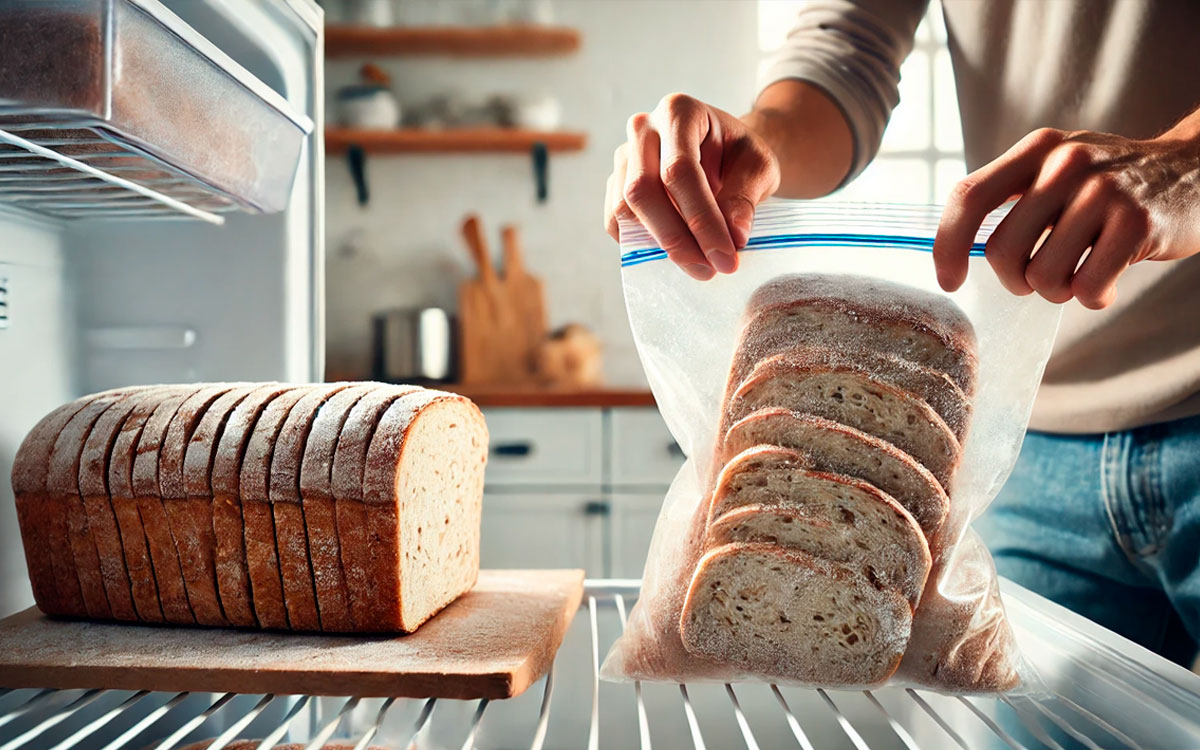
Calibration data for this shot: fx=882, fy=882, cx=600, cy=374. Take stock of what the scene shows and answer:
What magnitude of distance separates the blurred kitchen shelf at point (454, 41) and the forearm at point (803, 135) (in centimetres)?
225

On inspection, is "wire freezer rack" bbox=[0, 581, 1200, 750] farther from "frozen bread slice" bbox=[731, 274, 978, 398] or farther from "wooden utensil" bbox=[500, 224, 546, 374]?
"wooden utensil" bbox=[500, 224, 546, 374]

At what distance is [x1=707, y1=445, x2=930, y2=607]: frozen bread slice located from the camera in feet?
1.88

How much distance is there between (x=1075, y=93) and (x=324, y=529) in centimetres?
90

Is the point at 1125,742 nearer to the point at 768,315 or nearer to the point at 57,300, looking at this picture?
the point at 768,315

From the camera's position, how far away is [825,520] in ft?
1.90

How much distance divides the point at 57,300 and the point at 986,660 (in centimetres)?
92

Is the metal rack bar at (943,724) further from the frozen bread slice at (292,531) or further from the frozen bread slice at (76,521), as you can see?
the frozen bread slice at (76,521)

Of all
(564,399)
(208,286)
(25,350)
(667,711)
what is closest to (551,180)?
(564,399)

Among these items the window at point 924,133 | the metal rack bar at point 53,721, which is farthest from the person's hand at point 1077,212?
the window at point 924,133

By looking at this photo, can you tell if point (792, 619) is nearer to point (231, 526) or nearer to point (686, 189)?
point (686, 189)

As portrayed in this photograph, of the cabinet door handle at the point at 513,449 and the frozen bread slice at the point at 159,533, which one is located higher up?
the frozen bread slice at the point at 159,533

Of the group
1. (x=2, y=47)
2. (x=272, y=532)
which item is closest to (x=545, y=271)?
(x=272, y=532)

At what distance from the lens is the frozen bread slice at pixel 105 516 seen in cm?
80

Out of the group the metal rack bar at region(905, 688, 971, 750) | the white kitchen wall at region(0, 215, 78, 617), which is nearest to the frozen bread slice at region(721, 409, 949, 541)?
the metal rack bar at region(905, 688, 971, 750)
